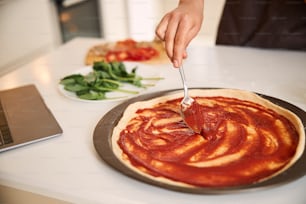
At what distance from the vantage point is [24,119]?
2.50 feet

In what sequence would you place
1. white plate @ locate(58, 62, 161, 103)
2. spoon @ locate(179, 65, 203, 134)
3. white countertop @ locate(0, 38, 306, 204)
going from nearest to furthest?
white countertop @ locate(0, 38, 306, 204) → spoon @ locate(179, 65, 203, 134) → white plate @ locate(58, 62, 161, 103)

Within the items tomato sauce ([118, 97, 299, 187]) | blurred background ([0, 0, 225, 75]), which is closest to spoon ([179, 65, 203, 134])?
tomato sauce ([118, 97, 299, 187])

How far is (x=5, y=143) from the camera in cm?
68

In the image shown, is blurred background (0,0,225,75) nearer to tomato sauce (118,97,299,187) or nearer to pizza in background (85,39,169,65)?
pizza in background (85,39,169,65)

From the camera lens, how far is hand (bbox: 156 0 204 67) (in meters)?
0.69

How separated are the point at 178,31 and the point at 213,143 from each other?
0.69 ft

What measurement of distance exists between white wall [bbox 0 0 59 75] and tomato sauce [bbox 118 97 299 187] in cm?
126

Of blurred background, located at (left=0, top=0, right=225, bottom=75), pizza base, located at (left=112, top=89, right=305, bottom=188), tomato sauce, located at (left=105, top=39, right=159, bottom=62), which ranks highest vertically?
tomato sauce, located at (left=105, top=39, right=159, bottom=62)

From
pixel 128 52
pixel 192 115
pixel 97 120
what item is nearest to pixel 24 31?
pixel 128 52

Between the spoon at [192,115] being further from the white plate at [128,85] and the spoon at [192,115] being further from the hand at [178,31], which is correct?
the white plate at [128,85]

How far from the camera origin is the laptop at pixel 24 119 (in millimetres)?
697

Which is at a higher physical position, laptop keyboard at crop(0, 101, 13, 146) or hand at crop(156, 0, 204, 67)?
hand at crop(156, 0, 204, 67)

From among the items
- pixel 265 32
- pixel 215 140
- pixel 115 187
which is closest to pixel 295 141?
pixel 215 140

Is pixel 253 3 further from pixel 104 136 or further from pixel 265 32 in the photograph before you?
pixel 104 136
